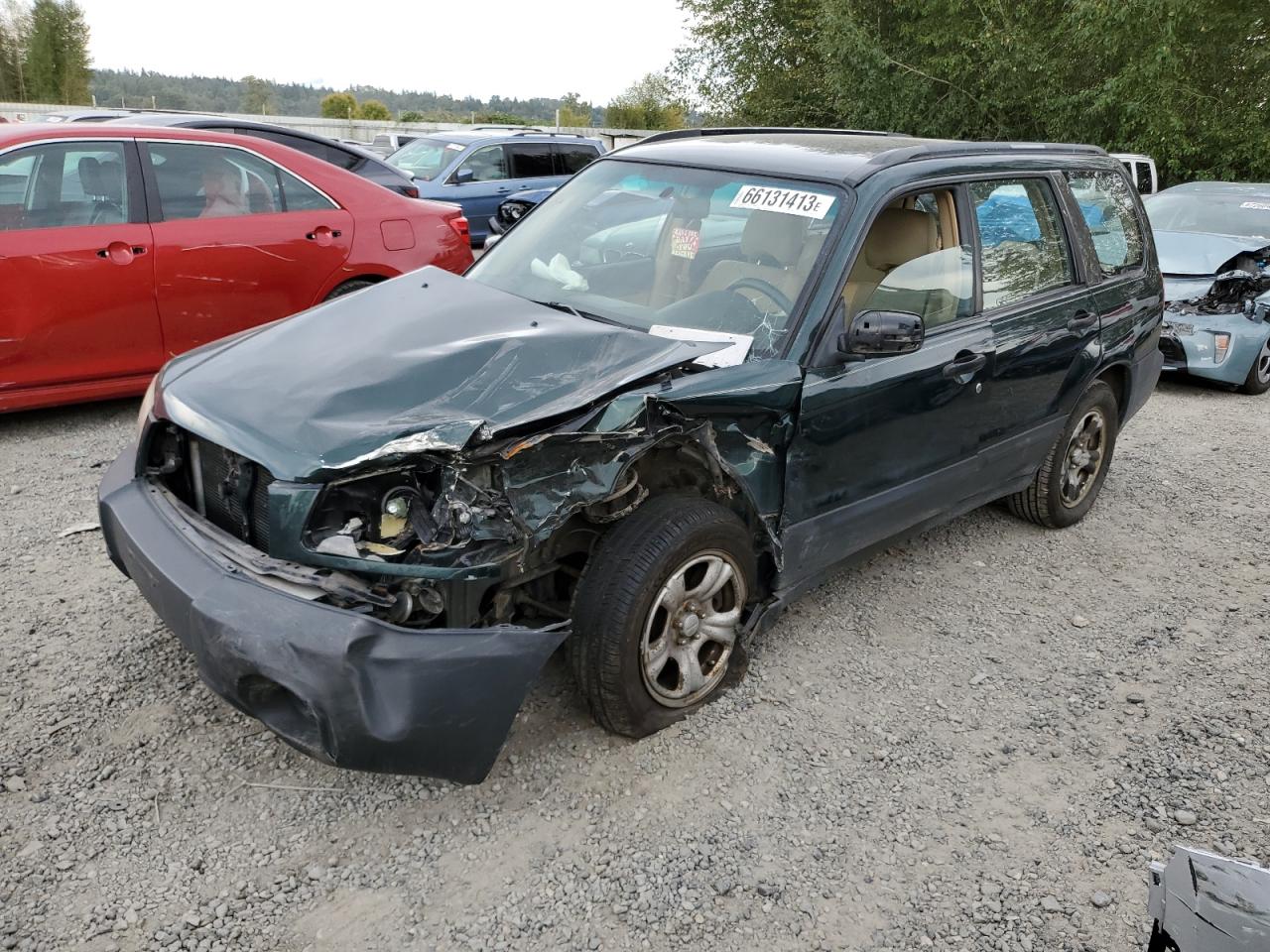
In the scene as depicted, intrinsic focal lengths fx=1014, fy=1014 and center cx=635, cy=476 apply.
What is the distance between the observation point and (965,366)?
12.7ft

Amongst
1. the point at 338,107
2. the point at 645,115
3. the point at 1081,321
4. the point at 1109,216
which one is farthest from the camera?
the point at 338,107

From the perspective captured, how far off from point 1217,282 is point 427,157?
30.8 ft

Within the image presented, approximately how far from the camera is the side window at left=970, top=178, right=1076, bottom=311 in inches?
161

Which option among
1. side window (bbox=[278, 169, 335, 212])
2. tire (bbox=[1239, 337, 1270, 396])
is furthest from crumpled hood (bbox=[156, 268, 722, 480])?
tire (bbox=[1239, 337, 1270, 396])

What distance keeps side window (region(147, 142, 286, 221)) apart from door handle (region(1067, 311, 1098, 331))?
14.8 ft

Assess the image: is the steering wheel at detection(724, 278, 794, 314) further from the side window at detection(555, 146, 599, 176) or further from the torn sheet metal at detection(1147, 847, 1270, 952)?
the side window at detection(555, 146, 599, 176)

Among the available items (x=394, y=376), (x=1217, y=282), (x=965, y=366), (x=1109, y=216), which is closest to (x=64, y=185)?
(x=394, y=376)

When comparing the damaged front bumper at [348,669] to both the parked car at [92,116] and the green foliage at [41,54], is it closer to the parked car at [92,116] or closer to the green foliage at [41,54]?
the parked car at [92,116]

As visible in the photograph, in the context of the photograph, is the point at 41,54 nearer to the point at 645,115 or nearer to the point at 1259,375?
the point at 645,115

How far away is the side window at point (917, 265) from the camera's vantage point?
3.59 meters

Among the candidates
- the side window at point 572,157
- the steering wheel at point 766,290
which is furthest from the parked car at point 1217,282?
the side window at point 572,157

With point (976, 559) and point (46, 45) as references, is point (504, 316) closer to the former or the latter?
point (976, 559)

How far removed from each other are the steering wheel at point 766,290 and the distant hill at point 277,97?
51.2 meters

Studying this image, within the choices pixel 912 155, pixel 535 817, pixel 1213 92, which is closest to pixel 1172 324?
pixel 912 155
